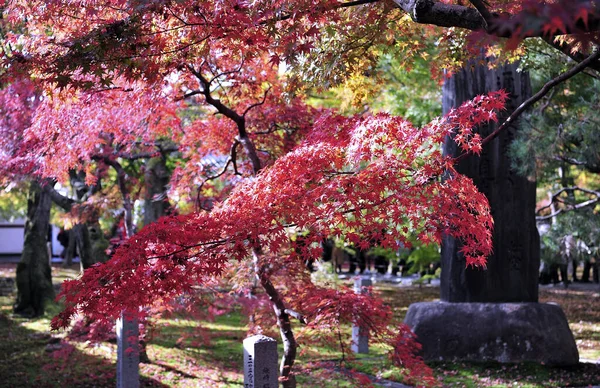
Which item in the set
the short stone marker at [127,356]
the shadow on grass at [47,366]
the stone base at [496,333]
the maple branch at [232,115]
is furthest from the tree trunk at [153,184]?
the maple branch at [232,115]

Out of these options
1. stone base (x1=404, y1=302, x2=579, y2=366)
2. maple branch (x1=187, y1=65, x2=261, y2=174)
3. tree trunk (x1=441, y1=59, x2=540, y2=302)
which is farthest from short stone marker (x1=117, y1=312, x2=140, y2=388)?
tree trunk (x1=441, y1=59, x2=540, y2=302)

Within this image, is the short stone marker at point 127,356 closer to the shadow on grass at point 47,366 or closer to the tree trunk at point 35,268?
the shadow on grass at point 47,366

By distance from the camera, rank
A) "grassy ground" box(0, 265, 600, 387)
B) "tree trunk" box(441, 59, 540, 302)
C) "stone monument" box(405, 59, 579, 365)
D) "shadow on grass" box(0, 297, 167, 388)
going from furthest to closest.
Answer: "tree trunk" box(441, 59, 540, 302), "stone monument" box(405, 59, 579, 365), "shadow on grass" box(0, 297, 167, 388), "grassy ground" box(0, 265, 600, 387)

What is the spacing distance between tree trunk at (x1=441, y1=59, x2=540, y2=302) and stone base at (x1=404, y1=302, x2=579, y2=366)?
34 centimetres

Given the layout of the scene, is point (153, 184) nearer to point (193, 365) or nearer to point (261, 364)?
point (193, 365)

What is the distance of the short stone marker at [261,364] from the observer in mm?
5660

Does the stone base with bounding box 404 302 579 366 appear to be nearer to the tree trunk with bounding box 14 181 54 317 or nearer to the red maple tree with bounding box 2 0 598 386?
the red maple tree with bounding box 2 0 598 386

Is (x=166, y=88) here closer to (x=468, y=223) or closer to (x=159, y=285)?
(x=159, y=285)

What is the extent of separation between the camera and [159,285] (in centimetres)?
508

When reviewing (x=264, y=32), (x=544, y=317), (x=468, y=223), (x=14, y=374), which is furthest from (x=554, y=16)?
(x=14, y=374)

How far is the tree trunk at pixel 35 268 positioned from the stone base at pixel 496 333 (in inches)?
368

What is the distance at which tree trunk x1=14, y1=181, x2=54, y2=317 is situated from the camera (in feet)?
53.4

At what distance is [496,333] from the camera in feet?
35.0

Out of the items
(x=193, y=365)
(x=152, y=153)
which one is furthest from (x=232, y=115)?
(x=193, y=365)
